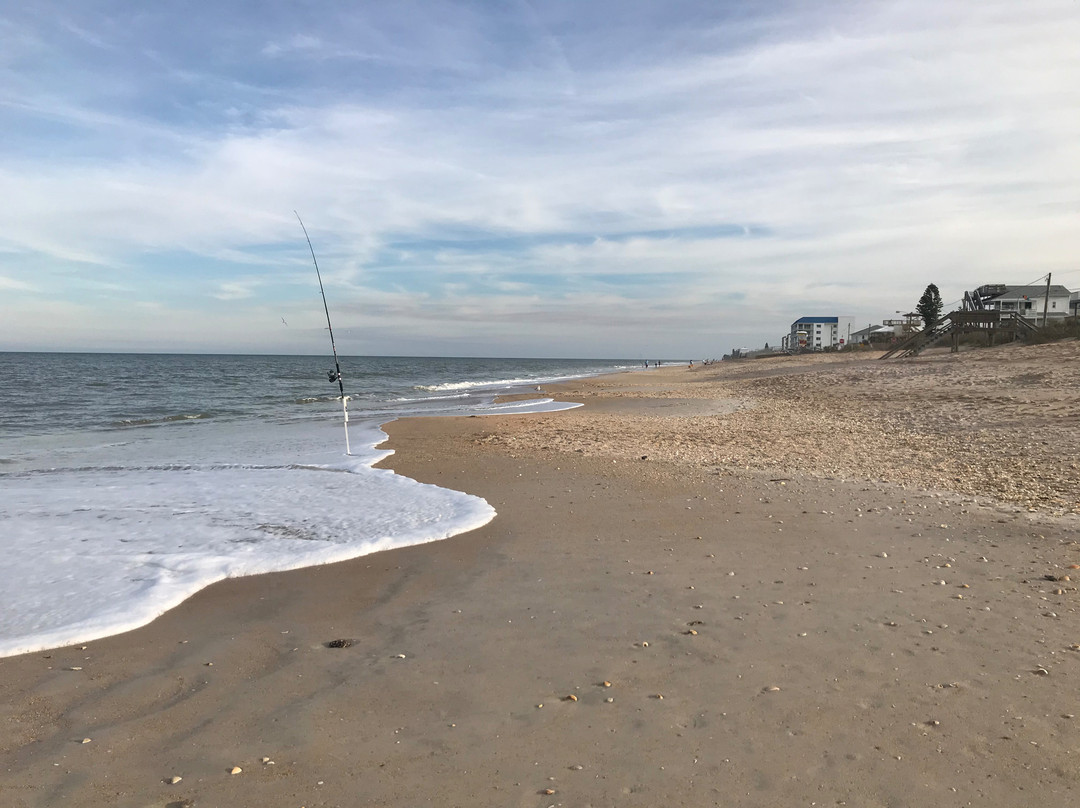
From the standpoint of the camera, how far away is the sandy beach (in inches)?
111

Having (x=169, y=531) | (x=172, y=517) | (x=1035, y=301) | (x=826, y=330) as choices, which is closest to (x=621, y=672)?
(x=169, y=531)

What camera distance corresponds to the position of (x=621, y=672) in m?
3.72

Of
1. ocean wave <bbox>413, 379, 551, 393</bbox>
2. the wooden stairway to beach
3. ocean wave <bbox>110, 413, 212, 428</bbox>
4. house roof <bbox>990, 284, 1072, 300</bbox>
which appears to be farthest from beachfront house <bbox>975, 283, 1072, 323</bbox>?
ocean wave <bbox>110, 413, 212, 428</bbox>

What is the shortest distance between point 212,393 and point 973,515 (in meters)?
37.2

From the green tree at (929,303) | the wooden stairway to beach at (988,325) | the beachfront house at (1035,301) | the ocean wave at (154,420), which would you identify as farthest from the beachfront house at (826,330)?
the ocean wave at (154,420)

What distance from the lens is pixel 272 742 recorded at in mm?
3131

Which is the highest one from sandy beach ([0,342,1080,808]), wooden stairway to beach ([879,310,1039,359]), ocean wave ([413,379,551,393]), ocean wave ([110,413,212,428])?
wooden stairway to beach ([879,310,1039,359])

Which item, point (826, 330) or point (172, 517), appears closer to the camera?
point (172, 517)

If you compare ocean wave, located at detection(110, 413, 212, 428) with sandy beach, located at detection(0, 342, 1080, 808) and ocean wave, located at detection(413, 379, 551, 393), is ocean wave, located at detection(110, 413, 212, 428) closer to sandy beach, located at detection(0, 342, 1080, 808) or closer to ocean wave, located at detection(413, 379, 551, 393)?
ocean wave, located at detection(413, 379, 551, 393)

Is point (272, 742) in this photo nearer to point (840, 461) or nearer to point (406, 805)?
point (406, 805)

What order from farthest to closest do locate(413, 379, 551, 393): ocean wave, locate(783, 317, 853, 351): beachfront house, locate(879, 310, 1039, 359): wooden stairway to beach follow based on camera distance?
locate(783, 317, 853, 351): beachfront house → locate(413, 379, 551, 393): ocean wave → locate(879, 310, 1039, 359): wooden stairway to beach

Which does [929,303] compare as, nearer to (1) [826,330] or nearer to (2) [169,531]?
(1) [826,330]

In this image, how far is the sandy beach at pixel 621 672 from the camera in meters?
2.82

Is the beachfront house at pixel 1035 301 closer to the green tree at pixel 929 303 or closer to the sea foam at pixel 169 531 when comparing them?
the green tree at pixel 929 303
